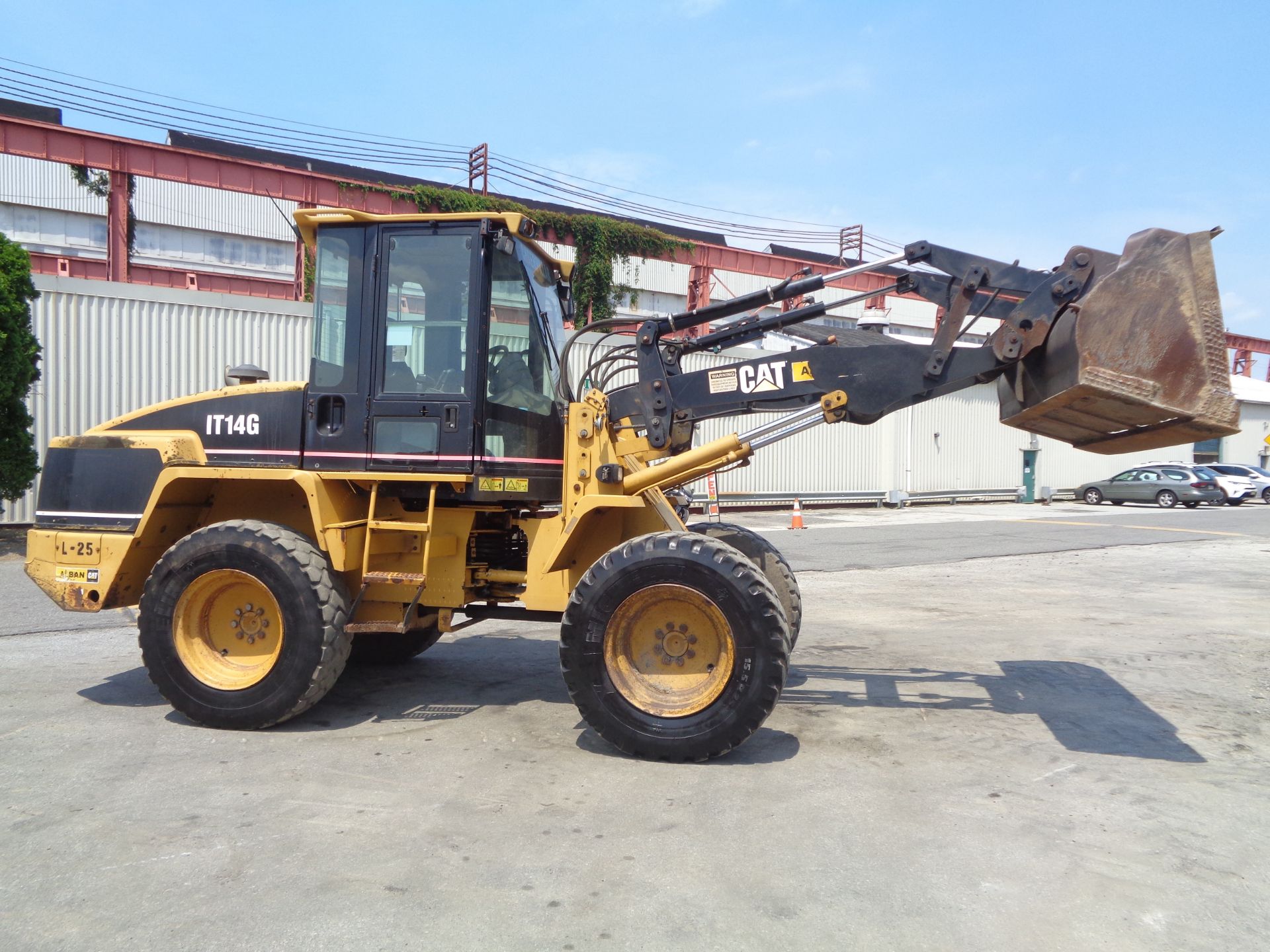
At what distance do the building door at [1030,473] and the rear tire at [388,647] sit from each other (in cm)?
3105

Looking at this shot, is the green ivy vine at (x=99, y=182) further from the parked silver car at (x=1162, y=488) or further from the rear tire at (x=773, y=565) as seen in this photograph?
the parked silver car at (x=1162, y=488)

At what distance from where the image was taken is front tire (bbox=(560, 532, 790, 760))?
4.92 meters

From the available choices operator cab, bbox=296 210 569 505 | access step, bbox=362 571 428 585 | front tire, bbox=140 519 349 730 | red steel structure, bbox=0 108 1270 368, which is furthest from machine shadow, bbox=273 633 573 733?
red steel structure, bbox=0 108 1270 368

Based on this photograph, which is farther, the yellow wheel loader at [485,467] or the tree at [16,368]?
the tree at [16,368]

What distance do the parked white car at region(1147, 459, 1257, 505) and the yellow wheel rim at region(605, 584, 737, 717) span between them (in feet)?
109

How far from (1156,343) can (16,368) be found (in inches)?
571

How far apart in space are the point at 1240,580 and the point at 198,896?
13673mm

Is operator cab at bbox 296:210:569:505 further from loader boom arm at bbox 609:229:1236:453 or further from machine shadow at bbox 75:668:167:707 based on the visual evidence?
machine shadow at bbox 75:668:167:707

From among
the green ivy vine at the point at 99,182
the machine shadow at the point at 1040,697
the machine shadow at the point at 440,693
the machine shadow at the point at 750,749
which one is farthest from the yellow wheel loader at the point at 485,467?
the green ivy vine at the point at 99,182

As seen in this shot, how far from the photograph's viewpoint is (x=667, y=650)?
5.24 meters

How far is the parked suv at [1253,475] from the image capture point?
114ft

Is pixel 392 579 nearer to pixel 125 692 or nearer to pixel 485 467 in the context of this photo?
pixel 485 467

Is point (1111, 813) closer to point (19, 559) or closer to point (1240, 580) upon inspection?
point (1240, 580)

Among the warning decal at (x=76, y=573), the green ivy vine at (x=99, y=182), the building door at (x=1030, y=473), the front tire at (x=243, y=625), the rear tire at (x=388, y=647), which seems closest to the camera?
the front tire at (x=243, y=625)
